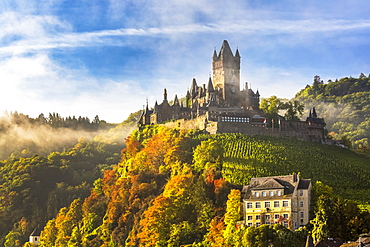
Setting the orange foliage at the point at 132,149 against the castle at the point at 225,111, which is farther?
the orange foliage at the point at 132,149

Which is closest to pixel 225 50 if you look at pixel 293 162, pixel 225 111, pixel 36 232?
pixel 225 111

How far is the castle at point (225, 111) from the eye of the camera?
10903cm

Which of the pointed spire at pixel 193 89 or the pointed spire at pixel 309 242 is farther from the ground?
the pointed spire at pixel 193 89

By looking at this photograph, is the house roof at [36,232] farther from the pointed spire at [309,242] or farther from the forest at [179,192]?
the pointed spire at [309,242]

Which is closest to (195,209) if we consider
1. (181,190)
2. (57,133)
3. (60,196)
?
(181,190)

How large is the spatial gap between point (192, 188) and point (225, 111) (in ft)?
87.3

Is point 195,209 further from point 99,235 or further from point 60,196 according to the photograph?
point 60,196

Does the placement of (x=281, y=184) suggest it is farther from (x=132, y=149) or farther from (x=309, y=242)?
(x=132, y=149)

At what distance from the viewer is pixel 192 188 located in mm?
92250

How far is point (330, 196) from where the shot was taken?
76500 millimetres

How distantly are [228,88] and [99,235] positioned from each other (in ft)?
129

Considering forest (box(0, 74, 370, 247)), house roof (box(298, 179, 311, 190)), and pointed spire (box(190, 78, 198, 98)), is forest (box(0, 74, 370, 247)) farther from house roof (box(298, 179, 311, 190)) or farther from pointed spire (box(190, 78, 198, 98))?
pointed spire (box(190, 78, 198, 98))

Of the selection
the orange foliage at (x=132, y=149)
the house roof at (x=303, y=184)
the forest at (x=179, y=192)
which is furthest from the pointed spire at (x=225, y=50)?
the house roof at (x=303, y=184)

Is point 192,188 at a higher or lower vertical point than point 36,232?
higher
